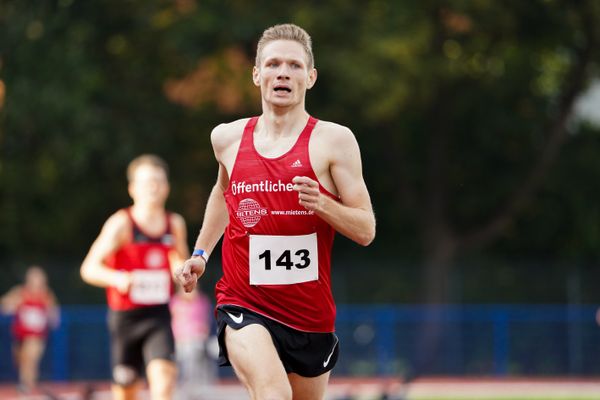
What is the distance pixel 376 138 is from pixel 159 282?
22014mm

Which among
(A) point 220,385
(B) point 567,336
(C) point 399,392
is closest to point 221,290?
(C) point 399,392

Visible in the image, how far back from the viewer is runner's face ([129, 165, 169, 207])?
35.2ft

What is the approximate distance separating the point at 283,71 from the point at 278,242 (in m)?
0.81

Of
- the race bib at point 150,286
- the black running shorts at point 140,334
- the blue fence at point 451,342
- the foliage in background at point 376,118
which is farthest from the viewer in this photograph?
the foliage in background at point 376,118

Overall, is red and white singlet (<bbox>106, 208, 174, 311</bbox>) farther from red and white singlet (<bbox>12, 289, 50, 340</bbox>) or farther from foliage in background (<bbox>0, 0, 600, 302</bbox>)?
foliage in background (<bbox>0, 0, 600, 302</bbox>)

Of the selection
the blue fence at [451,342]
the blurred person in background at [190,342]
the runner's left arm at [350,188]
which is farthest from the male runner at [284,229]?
the blue fence at [451,342]

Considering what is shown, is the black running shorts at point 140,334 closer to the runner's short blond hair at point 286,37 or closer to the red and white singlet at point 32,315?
the runner's short blond hair at point 286,37

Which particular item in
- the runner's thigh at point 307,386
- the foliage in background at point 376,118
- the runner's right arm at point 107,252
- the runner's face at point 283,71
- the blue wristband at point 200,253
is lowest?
the runner's thigh at point 307,386

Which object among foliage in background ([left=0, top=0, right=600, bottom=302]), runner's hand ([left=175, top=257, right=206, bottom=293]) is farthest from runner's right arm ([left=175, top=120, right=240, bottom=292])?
foliage in background ([left=0, top=0, right=600, bottom=302])

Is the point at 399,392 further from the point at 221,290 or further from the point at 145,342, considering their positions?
the point at 221,290

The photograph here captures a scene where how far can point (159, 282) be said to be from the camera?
34.7ft

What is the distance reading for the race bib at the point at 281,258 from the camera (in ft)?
22.3

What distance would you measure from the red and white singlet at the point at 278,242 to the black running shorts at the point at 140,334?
3.60 metres

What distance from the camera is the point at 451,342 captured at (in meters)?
28.3
